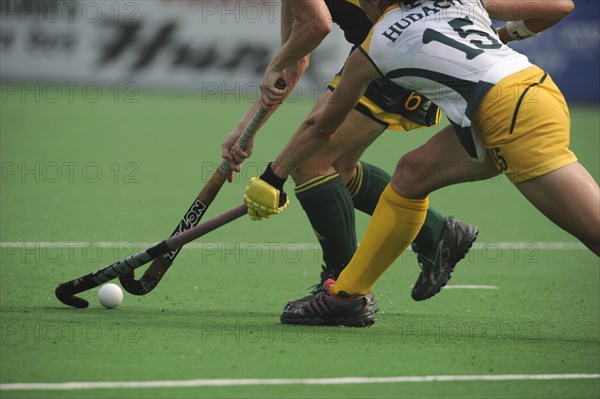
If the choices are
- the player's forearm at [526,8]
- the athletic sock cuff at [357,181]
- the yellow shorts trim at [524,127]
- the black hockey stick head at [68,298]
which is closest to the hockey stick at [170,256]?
the black hockey stick head at [68,298]

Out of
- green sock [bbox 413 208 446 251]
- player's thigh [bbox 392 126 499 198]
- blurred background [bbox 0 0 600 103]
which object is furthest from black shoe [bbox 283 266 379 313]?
blurred background [bbox 0 0 600 103]

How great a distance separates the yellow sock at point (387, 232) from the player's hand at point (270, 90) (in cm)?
69

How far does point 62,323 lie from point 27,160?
21.3 feet

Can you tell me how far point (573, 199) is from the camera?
384 centimetres

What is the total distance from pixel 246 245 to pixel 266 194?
2.57 m

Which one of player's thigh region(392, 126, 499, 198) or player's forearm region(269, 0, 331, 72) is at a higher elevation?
player's forearm region(269, 0, 331, 72)

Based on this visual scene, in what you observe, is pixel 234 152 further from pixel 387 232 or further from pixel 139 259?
pixel 387 232

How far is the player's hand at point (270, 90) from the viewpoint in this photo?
473cm

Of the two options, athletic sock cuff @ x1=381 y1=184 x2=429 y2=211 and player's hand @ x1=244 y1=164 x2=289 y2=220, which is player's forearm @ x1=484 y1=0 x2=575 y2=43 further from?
player's hand @ x1=244 y1=164 x2=289 y2=220

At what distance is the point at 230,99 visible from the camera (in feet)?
61.2

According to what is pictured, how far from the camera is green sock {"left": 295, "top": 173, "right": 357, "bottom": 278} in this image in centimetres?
Result: 480

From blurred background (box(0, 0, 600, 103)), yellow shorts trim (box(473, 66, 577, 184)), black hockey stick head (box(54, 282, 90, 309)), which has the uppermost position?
yellow shorts trim (box(473, 66, 577, 184))

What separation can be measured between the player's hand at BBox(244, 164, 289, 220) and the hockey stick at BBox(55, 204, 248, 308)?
0.86 feet

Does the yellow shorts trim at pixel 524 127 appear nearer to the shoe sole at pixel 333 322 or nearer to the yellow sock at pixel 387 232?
the yellow sock at pixel 387 232
